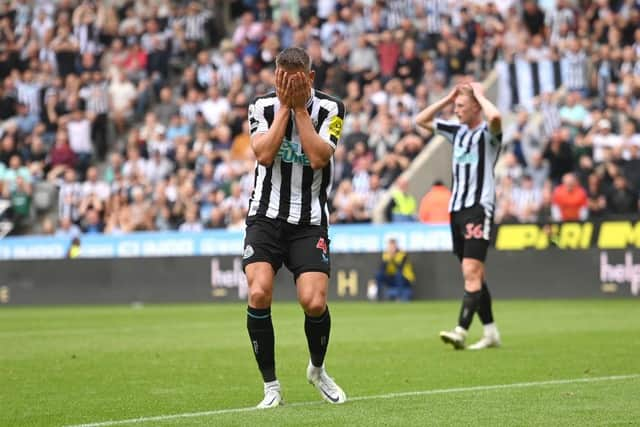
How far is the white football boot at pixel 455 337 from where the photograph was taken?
12594 millimetres

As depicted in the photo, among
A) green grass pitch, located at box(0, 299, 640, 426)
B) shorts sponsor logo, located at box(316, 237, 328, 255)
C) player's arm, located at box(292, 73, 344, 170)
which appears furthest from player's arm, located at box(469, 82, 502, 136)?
player's arm, located at box(292, 73, 344, 170)

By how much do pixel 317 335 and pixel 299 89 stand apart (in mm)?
1599

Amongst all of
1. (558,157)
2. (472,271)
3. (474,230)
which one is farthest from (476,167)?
(558,157)

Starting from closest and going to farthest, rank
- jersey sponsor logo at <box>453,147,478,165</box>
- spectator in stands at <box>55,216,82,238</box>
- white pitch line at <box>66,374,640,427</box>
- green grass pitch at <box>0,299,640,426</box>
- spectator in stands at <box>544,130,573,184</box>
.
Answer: white pitch line at <box>66,374,640,427</box>, green grass pitch at <box>0,299,640,426</box>, jersey sponsor logo at <box>453,147,478,165</box>, spectator in stands at <box>544,130,573,184</box>, spectator in stands at <box>55,216,82,238</box>

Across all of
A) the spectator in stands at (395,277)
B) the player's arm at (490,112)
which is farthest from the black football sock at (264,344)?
the spectator in stands at (395,277)

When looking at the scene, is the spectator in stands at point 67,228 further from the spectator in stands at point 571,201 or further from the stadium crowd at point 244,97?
the spectator in stands at point 571,201

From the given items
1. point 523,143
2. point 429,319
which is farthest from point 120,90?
point 429,319

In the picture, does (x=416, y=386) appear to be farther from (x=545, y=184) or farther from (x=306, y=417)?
(x=545, y=184)

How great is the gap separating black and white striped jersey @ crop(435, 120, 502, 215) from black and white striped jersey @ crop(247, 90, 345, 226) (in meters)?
4.62

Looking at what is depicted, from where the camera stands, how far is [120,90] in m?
32.4

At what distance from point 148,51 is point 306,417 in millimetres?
26091

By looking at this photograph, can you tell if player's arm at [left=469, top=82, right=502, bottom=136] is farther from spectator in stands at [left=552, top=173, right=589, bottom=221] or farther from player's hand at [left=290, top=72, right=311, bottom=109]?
spectator in stands at [left=552, top=173, right=589, bottom=221]

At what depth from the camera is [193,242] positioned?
2633 centimetres

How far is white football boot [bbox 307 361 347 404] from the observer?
28.1ft
